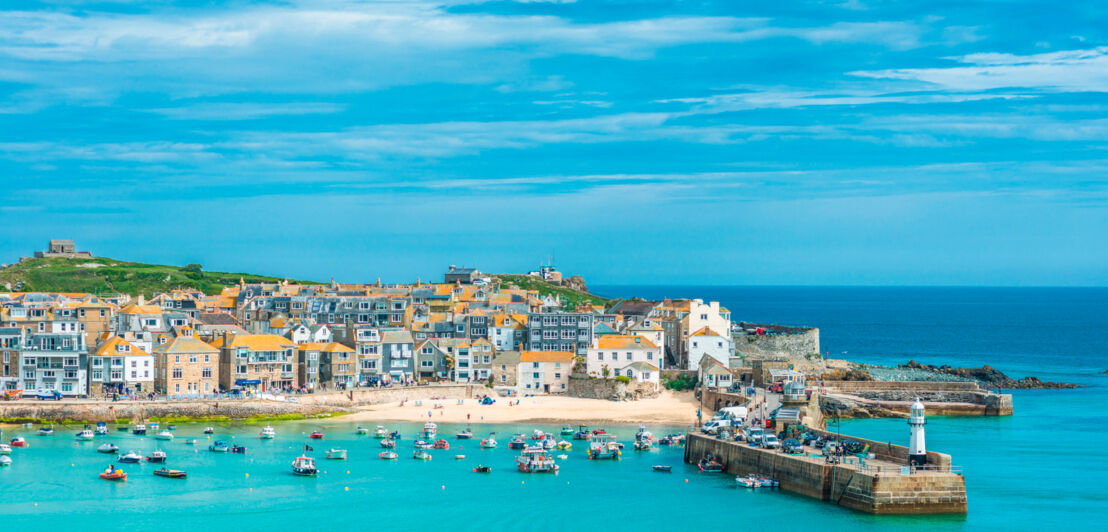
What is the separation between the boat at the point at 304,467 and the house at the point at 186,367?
887 inches

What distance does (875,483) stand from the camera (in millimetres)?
42719

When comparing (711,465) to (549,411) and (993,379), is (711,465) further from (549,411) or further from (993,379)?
(993,379)

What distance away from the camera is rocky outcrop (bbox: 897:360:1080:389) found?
3617 inches

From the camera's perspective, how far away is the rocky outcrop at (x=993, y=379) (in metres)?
91.9

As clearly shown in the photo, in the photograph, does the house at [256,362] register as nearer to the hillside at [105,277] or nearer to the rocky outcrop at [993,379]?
the rocky outcrop at [993,379]

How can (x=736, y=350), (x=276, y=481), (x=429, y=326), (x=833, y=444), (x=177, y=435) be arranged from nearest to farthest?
(x=833, y=444) → (x=276, y=481) → (x=177, y=435) → (x=429, y=326) → (x=736, y=350)

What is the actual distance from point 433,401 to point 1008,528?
42.0 metres

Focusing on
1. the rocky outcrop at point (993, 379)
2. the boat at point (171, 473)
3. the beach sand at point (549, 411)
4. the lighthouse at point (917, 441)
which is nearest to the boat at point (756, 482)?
the lighthouse at point (917, 441)

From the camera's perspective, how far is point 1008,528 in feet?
142

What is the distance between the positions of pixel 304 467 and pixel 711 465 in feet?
60.5

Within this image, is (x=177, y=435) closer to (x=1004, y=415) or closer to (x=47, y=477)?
(x=47, y=477)

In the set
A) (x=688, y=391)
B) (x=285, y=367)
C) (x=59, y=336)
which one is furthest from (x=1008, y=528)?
(x=59, y=336)

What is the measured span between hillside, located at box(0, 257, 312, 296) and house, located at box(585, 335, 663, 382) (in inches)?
2698

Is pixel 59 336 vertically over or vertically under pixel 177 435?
over
